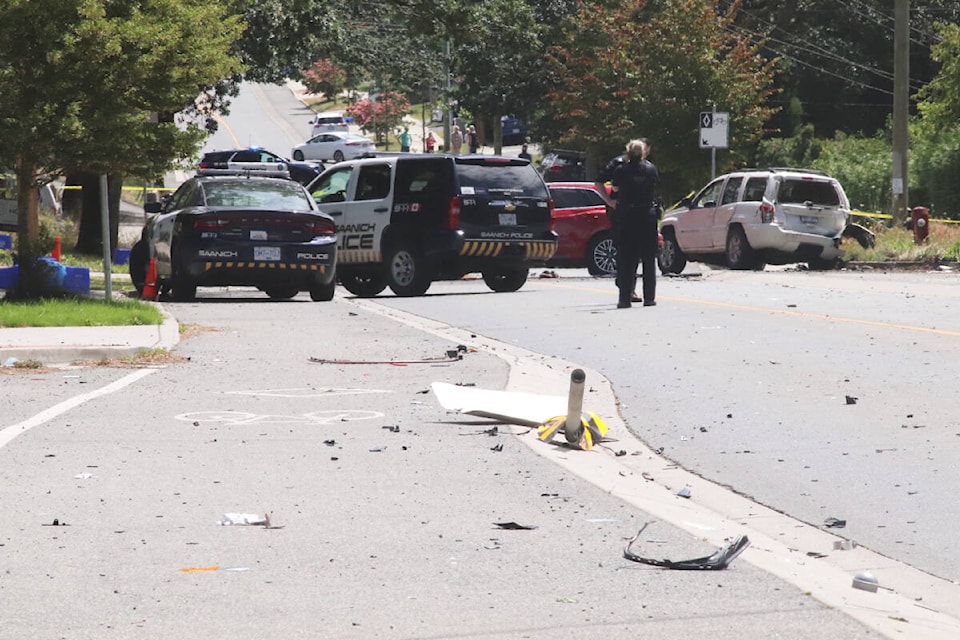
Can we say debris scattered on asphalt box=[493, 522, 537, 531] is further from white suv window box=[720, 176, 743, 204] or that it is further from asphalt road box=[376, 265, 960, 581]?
white suv window box=[720, 176, 743, 204]

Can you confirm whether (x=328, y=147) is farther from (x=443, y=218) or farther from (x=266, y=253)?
(x=266, y=253)

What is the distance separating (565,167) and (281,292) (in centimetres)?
3899

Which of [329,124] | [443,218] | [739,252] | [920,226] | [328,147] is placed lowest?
[739,252]

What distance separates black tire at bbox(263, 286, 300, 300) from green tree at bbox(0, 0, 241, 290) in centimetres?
401

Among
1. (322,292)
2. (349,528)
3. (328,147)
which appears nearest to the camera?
(349,528)

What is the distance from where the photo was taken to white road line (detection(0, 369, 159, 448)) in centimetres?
990

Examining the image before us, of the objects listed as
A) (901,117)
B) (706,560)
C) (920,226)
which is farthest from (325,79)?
(706,560)

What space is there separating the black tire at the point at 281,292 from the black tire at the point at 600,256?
7.03m

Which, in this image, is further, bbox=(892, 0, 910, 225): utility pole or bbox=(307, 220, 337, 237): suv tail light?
bbox=(892, 0, 910, 225): utility pole

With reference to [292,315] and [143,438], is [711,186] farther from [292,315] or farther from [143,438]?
[143,438]

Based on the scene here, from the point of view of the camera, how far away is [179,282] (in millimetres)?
21344

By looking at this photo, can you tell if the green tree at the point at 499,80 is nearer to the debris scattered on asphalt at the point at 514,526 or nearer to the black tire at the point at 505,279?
the black tire at the point at 505,279

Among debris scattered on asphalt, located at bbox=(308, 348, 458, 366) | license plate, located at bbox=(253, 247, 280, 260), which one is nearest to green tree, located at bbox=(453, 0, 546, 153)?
license plate, located at bbox=(253, 247, 280, 260)

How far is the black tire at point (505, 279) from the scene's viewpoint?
24328 millimetres
